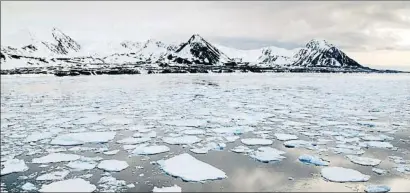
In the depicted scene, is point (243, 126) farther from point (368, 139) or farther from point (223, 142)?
point (368, 139)

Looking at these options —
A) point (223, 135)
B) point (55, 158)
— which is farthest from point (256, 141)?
point (55, 158)

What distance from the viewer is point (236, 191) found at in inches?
187

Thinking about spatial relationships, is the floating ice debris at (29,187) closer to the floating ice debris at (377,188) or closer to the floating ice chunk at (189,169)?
the floating ice chunk at (189,169)

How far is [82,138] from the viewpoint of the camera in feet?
25.9

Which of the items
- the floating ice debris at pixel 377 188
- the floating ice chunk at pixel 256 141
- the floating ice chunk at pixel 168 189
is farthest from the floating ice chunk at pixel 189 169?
the floating ice debris at pixel 377 188

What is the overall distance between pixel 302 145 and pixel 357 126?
3.05m

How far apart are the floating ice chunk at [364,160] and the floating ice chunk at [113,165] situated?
396cm

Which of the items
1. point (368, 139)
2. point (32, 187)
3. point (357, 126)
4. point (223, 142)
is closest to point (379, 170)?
point (368, 139)

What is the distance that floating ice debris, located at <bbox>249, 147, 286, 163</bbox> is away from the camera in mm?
6374

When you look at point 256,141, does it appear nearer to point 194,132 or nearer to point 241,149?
point 241,149

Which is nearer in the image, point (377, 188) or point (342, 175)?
point (377, 188)

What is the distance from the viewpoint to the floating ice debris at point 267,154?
6.37 metres

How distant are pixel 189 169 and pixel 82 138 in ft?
10.8

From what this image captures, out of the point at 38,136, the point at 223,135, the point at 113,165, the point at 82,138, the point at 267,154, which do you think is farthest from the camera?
the point at 223,135
